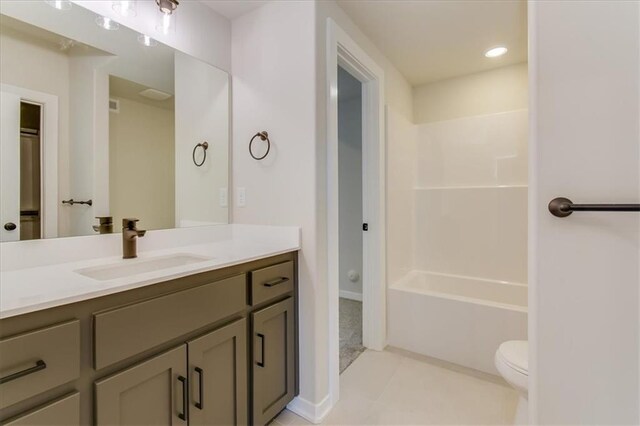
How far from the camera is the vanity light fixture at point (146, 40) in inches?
57.4

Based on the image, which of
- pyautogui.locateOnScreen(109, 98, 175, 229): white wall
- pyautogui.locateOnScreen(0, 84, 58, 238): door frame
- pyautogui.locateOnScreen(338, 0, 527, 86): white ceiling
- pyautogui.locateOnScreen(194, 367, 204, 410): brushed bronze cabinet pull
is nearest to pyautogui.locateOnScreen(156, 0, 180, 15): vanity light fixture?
pyautogui.locateOnScreen(109, 98, 175, 229): white wall

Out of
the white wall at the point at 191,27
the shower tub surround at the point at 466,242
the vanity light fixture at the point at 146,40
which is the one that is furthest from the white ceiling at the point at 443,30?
the vanity light fixture at the point at 146,40

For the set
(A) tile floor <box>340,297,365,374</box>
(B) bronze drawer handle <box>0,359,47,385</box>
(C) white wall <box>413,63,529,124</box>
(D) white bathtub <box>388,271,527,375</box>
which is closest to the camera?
(B) bronze drawer handle <box>0,359,47,385</box>

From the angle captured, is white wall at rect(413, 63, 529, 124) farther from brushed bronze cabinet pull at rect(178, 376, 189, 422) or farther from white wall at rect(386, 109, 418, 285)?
brushed bronze cabinet pull at rect(178, 376, 189, 422)

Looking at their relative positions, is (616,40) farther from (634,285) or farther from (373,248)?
(373,248)

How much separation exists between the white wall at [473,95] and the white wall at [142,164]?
8.03 ft

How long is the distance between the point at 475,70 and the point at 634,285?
250cm

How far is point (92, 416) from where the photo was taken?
838 millimetres

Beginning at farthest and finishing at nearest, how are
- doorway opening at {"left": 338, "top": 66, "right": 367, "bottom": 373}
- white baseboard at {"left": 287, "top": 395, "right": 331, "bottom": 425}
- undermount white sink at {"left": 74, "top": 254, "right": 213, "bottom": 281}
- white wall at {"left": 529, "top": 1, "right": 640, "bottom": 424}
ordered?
doorway opening at {"left": 338, "top": 66, "right": 367, "bottom": 373}
white baseboard at {"left": 287, "top": 395, "right": 331, "bottom": 425}
undermount white sink at {"left": 74, "top": 254, "right": 213, "bottom": 281}
white wall at {"left": 529, "top": 1, "right": 640, "bottom": 424}

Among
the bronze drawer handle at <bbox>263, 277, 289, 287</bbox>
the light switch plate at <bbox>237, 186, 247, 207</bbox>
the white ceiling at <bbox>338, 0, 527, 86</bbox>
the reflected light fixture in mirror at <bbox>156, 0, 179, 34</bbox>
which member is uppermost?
the white ceiling at <bbox>338, 0, 527, 86</bbox>

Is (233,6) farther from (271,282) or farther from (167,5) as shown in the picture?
(271,282)

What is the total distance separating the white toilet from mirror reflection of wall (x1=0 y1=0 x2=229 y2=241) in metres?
1.68

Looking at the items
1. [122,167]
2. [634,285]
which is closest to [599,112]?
[634,285]

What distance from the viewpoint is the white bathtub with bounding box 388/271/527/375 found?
1.96 m
